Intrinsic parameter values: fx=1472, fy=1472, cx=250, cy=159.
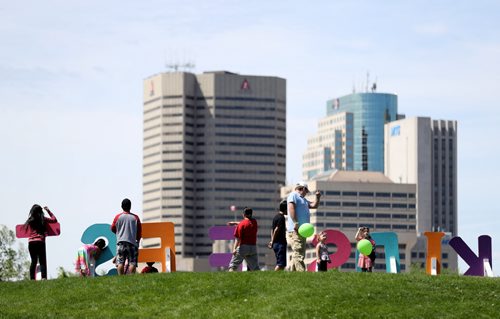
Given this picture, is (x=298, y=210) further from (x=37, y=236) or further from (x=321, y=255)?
(x=37, y=236)

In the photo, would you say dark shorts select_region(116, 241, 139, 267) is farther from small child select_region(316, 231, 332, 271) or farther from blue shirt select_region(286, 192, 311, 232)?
small child select_region(316, 231, 332, 271)

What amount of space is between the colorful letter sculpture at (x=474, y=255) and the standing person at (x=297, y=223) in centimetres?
636

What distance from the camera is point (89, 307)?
117 ft

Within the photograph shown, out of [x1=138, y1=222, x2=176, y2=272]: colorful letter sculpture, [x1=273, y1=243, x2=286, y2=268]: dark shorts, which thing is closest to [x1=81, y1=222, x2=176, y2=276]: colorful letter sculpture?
[x1=138, y1=222, x2=176, y2=272]: colorful letter sculpture

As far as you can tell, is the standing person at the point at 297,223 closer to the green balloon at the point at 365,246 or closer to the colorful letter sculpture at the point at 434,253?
the green balloon at the point at 365,246

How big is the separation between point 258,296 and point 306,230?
165 inches

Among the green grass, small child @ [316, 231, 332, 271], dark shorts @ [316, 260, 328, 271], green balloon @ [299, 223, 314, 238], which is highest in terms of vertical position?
green balloon @ [299, 223, 314, 238]

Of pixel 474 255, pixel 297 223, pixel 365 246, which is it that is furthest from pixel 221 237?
pixel 474 255

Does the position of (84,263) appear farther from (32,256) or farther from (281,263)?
(281,263)

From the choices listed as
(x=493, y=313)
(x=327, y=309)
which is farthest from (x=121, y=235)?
(x=493, y=313)

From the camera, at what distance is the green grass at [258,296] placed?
34.7 m

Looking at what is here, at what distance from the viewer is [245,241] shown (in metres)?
40.8

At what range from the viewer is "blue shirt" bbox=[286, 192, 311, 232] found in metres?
40.6

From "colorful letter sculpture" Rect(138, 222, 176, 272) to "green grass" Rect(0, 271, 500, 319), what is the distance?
15.9 feet
